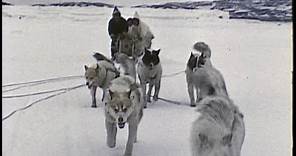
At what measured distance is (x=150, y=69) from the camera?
4.75 ft

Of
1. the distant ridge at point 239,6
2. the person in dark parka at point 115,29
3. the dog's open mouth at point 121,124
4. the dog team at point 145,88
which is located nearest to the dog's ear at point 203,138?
the dog team at point 145,88

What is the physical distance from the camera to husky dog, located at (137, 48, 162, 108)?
141 cm

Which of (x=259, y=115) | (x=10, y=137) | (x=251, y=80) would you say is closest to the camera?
(x=10, y=137)

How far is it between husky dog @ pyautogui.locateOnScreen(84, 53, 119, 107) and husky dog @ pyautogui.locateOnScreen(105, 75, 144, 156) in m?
0.09

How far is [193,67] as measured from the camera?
4.28 feet

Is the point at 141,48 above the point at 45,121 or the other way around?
above

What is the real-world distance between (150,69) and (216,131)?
0.61 metres

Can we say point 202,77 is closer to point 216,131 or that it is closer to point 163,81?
point 163,81

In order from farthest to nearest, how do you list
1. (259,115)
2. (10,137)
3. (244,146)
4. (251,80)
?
(251,80) < (259,115) < (244,146) < (10,137)

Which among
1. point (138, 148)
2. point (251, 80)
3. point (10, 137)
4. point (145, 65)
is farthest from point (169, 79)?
point (10, 137)

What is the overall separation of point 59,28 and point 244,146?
1.89ft

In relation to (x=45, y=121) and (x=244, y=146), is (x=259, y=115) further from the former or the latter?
(x=45, y=121)

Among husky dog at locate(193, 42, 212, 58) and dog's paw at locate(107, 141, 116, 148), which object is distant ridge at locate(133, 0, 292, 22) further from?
dog's paw at locate(107, 141, 116, 148)

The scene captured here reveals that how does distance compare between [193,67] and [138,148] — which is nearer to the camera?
[138,148]
